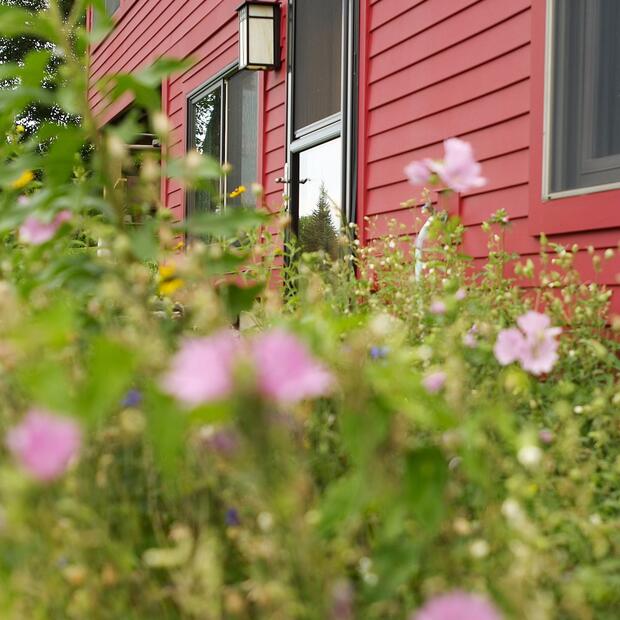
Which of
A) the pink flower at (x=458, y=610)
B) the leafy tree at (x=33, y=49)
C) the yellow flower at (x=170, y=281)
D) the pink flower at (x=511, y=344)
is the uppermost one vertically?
the leafy tree at (x=33, y=49)

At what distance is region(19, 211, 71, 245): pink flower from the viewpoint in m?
1.43

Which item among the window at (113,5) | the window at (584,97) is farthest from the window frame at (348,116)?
the window at (113,5)

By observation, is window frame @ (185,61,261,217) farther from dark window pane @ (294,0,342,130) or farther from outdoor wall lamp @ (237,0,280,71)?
dark window pane @ (294,0,342,130)

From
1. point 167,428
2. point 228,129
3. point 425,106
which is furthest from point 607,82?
point 228,129

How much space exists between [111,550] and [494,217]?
2225mm

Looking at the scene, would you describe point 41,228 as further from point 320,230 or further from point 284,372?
point 320,230

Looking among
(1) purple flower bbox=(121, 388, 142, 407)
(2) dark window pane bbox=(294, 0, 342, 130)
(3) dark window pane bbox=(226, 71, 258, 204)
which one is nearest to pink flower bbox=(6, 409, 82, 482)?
(1) purple flower bbox=(121, 388, 142, 407)

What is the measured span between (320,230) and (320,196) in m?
0.21

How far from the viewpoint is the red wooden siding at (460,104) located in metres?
3.40

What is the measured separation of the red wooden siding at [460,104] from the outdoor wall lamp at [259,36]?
121 centimetres

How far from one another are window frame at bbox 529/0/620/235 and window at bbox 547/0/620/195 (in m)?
0.01

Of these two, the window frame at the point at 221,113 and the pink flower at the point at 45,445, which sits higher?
the window frame at the point at 221,113

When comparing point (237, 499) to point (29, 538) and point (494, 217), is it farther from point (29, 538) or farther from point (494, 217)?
point (494, 217)

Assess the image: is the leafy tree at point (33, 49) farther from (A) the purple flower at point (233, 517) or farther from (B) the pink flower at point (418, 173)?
(A) the purple flower at point (233, 517)
